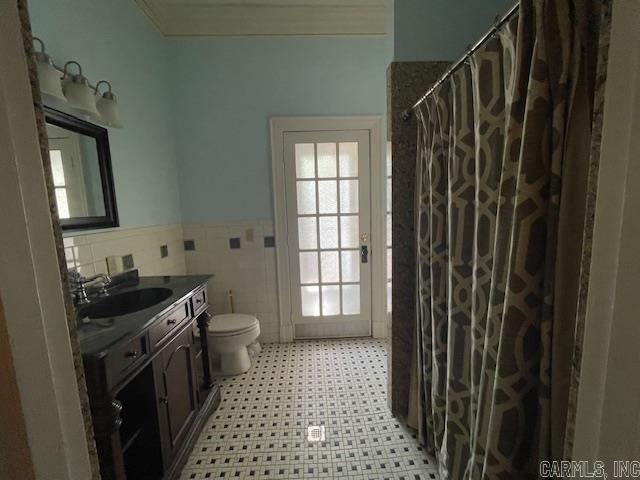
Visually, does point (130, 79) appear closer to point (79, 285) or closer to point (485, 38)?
point (79, 285)

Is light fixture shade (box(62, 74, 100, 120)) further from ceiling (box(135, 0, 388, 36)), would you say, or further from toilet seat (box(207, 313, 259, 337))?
toilet seat (box(207, 313, 259, 337))

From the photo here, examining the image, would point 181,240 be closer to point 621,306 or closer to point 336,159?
point 336,159

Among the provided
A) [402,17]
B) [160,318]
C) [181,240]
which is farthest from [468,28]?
[181,240]

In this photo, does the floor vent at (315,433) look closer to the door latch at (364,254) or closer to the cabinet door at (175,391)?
the cabinet door at (175,391)

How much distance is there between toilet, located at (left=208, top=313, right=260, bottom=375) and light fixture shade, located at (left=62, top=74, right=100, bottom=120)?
152 centimetres

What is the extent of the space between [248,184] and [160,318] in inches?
56.9

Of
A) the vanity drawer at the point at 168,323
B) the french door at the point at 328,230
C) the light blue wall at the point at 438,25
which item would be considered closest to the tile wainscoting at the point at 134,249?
the vanity drawer at the point at 168,323

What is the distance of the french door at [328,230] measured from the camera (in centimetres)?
237

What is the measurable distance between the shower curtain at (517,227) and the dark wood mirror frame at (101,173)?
5.63 feet

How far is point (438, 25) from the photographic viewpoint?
133 cm

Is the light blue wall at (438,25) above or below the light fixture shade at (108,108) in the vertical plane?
above

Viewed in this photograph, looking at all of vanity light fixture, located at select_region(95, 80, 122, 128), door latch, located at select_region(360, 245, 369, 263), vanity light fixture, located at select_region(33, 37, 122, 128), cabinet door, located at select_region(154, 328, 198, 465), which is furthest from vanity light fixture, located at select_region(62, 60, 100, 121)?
door latch, located at select_region(360, 245, 369, 263)

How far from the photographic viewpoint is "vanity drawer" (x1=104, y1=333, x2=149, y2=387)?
0.90 metres

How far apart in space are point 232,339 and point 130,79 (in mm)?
1904
